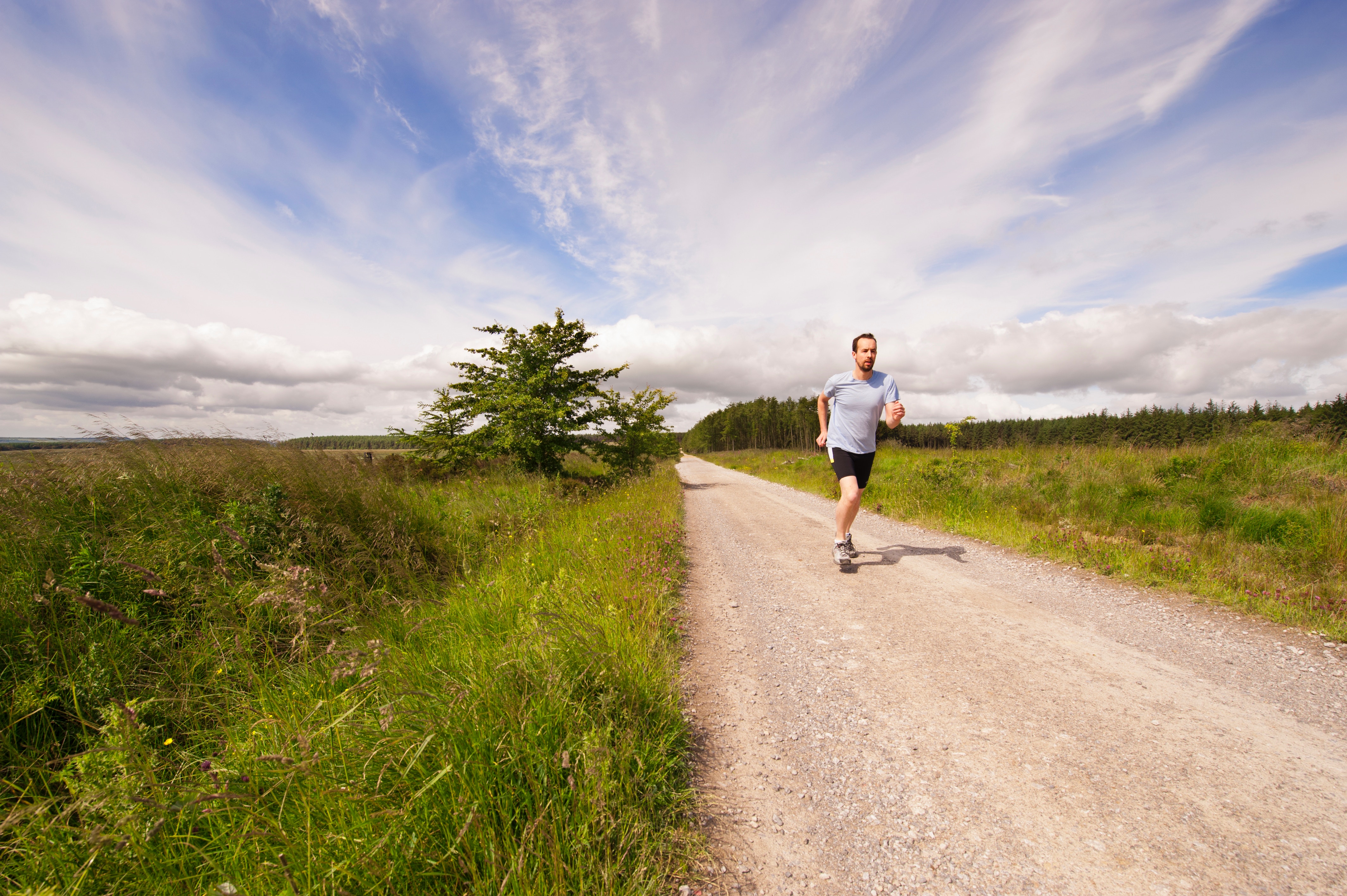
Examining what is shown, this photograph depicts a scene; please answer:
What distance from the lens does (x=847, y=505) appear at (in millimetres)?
5625

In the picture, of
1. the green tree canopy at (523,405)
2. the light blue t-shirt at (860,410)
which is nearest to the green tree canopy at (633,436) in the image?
the green tree canopy at (523,405)

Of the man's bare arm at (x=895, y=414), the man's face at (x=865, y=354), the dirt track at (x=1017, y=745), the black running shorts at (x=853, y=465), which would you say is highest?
the man's face at (x=865, y=354)

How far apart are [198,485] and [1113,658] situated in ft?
26.8

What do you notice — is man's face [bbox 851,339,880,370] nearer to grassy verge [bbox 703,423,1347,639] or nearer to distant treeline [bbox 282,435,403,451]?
grassy verge [bbox 703,423,1347,639]

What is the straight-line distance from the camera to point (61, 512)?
14.0 ft

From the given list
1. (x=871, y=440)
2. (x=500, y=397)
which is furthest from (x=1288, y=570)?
(x=500, y=397)

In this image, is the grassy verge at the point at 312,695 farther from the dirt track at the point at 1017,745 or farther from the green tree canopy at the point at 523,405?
the green tree canopy at the point at 523,405

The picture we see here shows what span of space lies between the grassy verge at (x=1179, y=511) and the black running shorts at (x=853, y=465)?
2.43 metres

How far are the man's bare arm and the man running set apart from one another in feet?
0.33

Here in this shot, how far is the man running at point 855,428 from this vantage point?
18.6 feet

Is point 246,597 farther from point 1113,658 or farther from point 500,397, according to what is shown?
point 500,397

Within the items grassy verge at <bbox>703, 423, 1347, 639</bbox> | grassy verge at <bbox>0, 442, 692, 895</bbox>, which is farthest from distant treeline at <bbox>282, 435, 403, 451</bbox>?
grassy verge at <bbox>703, 423, 1347, 639</bbox>

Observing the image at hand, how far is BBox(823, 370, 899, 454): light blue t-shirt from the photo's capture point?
5.80m

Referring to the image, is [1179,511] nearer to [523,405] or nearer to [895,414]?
[895,414]
